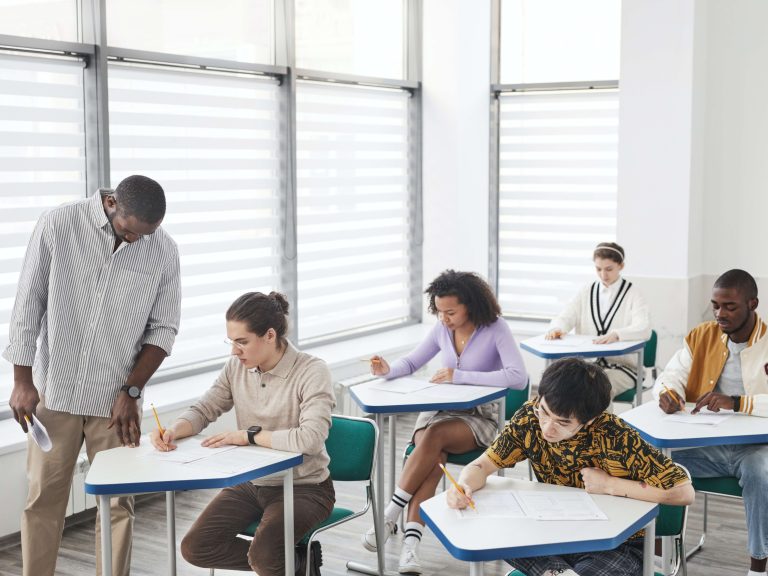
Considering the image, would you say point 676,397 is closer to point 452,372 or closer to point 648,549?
point 452,372

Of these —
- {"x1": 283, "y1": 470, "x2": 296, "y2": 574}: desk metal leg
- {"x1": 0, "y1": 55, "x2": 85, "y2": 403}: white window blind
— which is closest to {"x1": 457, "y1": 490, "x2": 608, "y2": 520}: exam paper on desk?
{"x1": 283, "y1": 470, "x2": 296, "y2": 574}: desk metal leg

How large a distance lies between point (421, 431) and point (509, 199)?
381 cm

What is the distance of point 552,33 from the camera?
741 cm

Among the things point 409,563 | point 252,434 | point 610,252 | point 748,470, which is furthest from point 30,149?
point 748,470

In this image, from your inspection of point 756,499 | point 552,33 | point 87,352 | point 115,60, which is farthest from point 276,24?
point 756,499

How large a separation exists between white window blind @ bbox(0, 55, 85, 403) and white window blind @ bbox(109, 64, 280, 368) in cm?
25

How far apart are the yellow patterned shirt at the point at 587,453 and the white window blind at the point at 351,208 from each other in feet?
12.2

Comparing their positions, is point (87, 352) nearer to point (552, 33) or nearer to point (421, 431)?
point (421, 431)

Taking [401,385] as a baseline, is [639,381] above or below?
below

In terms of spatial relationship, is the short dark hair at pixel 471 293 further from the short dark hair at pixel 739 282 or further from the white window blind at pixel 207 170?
the white window blind at pixel 207 170

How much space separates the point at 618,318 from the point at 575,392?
10.3 feet

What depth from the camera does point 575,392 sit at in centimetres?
275

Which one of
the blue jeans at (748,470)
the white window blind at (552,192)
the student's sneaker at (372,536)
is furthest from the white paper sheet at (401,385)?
the white window blind at (552,192)

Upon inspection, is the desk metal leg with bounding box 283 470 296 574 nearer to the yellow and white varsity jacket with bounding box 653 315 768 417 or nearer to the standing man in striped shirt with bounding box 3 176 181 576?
the standing man in striped shirt with bounding box 3 176 181 576
